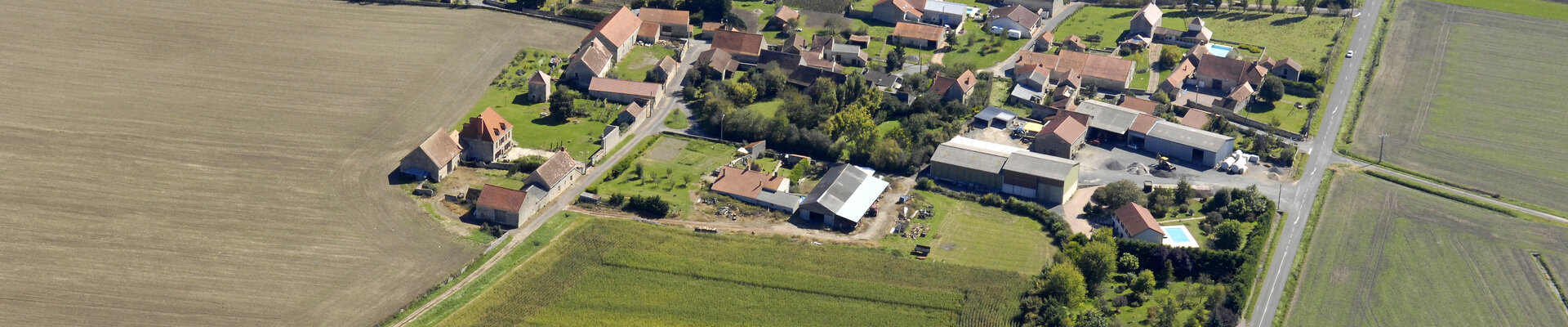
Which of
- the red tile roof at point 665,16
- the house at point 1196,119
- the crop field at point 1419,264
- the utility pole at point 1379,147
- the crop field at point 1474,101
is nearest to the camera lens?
the crop field at point 1419,264

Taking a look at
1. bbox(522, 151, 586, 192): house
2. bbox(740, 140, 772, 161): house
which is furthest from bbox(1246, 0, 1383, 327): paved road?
bbox(522, 151, 586, 192): house

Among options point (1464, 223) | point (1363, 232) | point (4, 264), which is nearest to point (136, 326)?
point (4, 264)

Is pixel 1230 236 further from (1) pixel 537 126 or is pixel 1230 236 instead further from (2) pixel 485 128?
(1) pixel 537 126

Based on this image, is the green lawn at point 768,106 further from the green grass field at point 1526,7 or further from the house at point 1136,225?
the green grass field at point 1526,7

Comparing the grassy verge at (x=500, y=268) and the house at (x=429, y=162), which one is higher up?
the house at (x=429, y=162)

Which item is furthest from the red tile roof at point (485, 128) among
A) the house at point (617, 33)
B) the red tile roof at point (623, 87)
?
the house at point (617, 33)

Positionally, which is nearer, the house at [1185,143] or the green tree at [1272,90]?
the house at [1185,143]

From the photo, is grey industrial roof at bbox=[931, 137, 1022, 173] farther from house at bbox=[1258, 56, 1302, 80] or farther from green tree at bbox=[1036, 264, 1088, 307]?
house at bbox=[1258, 56, 1302, 80]
